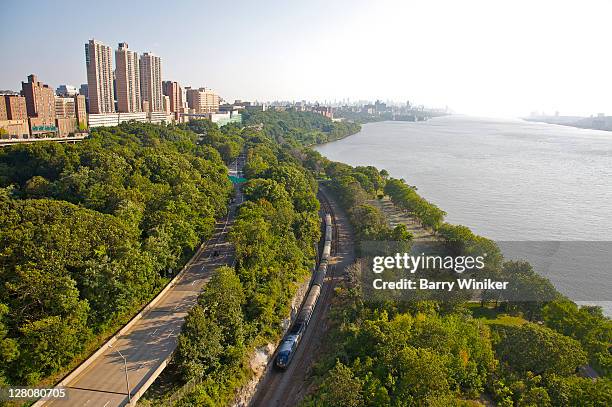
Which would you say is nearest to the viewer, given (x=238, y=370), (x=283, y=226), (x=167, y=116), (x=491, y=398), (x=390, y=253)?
(x=491, y=398)

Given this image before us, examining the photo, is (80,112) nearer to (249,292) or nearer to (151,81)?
(151,81)

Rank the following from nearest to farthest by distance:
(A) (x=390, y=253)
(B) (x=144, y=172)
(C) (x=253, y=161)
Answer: (A) (x=390, y=253) < (B) (x=144, y=172) < (C) (x=253, y=161)

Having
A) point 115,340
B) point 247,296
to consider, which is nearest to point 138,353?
point 115,340

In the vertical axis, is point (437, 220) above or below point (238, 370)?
above

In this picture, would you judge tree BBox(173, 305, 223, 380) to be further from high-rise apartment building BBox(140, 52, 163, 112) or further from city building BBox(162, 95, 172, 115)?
city building BBox(162, 95, 172, 115)

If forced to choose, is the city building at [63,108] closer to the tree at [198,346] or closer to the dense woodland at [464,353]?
the tree at [198,346]

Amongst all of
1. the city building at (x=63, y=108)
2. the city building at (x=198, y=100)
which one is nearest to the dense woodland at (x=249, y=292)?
the city building at (x=63, y=108)

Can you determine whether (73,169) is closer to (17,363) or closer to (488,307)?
(17,363)

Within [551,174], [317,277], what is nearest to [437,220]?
[317,277]
